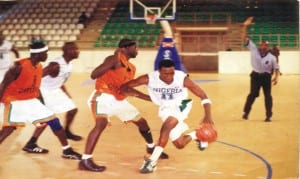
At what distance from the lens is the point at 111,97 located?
5336mm

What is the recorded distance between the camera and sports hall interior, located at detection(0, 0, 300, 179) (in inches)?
213

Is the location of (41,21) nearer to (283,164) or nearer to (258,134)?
(258,134)

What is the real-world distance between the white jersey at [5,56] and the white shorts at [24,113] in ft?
11.7

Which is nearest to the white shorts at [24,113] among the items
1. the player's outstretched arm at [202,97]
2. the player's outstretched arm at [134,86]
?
the player's outstretched arm at [134,86]

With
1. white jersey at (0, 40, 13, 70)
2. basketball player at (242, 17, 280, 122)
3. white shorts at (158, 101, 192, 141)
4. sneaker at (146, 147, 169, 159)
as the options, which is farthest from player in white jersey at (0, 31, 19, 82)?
white shorts at (158, 101, 192, 141)

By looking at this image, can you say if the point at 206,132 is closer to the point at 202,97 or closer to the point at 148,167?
the point at 202,97

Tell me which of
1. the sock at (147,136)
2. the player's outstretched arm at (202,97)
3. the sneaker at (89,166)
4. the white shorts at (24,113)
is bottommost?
the sneaker at (89,166)

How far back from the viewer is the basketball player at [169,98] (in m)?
5.02

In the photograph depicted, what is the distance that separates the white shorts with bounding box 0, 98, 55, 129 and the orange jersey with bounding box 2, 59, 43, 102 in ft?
0.22

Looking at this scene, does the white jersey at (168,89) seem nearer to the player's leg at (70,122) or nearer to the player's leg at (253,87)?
the player's leg at (70,122)

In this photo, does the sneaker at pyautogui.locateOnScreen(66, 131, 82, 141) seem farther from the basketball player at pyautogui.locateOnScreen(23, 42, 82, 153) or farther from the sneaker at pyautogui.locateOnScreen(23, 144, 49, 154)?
the sneaker at pyautogui.locateOnScreen(23, 144, 49, 154)

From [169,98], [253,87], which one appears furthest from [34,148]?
[253,87]

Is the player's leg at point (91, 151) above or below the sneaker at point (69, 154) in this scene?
above

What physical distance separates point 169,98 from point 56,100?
6.32ft
